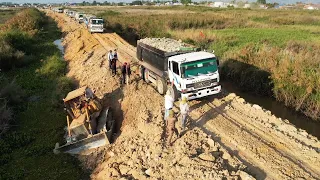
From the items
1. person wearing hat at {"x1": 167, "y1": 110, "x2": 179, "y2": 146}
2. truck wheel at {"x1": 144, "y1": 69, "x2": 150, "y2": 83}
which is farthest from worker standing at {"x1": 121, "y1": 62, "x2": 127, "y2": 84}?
person wearing hat at {"x1": 167, "y1": 110, "x2": 179, "y2": 146}

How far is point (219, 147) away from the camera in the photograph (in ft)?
38.3

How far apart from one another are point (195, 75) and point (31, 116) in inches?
407

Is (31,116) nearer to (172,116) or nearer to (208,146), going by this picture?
(172,116)

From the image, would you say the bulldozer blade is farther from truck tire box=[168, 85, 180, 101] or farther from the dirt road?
truck tire box=[168, 85, 180, 101]

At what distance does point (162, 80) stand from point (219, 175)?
320 inches

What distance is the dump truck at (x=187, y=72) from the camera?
15.0 m

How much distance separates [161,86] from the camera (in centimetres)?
1723

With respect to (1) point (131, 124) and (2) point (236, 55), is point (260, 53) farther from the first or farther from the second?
(1) point (131, 124)

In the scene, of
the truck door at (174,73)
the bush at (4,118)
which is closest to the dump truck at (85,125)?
the bush at (4,118)

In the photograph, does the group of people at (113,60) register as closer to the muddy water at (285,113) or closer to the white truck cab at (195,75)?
the white truck cab at (195,75)

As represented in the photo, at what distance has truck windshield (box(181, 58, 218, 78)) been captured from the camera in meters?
Result: 15.0

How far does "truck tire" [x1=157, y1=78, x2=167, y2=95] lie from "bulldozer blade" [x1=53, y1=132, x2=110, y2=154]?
457 cm

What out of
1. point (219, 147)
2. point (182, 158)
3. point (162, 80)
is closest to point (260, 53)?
point (162, 80)

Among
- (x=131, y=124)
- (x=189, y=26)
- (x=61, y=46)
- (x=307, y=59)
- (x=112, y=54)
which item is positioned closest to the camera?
(x=131, y=124)
